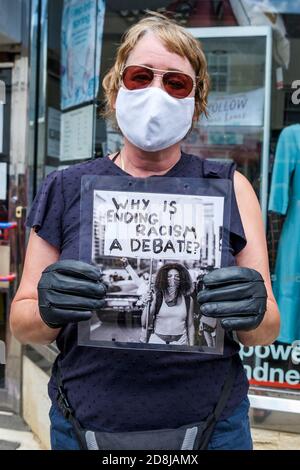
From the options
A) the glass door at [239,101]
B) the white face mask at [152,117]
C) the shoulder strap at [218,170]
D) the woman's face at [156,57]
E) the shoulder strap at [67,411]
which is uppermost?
the glass door at [239,101]

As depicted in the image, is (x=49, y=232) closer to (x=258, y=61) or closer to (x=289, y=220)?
(x=289, y=220)

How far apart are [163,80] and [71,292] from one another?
56 centimetres

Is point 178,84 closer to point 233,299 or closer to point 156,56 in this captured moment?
point 156,56

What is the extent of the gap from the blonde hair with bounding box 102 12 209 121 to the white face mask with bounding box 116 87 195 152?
0.08 metres

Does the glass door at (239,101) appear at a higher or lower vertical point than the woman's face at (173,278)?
higher

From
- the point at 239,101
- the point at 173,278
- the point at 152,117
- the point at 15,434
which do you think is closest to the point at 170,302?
the point at 173,278

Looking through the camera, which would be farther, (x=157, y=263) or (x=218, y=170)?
(x=218, y=170)

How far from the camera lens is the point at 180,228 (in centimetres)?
114

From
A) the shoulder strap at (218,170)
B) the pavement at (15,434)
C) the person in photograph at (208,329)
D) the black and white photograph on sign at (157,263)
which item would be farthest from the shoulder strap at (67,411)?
the pavement at (15,434)

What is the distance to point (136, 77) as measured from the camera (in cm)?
130

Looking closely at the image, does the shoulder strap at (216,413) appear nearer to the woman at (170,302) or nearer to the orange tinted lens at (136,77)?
the woman at (170,302)

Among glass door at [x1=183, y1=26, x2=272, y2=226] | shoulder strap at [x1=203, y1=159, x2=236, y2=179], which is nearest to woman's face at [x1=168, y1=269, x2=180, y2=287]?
shoulder strap at [x1=203, y1=159, x2=236, y2=179]

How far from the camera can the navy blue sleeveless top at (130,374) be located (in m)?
1.22
